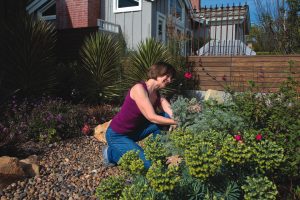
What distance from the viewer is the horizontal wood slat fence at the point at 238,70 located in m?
7.12

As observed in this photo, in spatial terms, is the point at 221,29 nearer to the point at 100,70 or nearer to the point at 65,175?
the point at 100,70

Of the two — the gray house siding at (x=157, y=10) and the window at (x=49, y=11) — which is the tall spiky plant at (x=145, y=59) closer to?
the gray house siding at (x=157, y=10)

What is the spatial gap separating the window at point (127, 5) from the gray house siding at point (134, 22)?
132 mm

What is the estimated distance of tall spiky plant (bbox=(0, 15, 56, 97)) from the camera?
714 centimetres

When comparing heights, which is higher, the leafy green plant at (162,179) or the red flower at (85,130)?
the leafy green plant at (162,179)

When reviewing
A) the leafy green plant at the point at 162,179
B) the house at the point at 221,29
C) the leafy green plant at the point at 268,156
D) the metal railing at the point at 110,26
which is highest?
the metal railing at the point at 110,26

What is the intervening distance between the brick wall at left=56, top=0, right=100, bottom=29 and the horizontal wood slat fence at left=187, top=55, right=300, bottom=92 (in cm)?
→ 690

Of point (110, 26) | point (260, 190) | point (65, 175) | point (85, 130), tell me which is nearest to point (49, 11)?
point (110, 26)

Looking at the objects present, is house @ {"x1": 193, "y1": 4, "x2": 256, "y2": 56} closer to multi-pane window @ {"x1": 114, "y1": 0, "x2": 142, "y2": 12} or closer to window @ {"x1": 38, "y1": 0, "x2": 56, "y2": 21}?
multi-pane window @ {"x1": 114, "y1": 0, "x2": 142, "y2": 12}

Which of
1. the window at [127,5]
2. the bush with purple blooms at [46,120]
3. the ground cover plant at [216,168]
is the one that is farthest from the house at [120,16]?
the ground cover plant at [216,168]

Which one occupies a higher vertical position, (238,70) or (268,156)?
(238,70)

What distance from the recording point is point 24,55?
23.4 ft

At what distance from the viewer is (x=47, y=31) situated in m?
7.54

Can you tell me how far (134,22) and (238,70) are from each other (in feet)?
22.4
